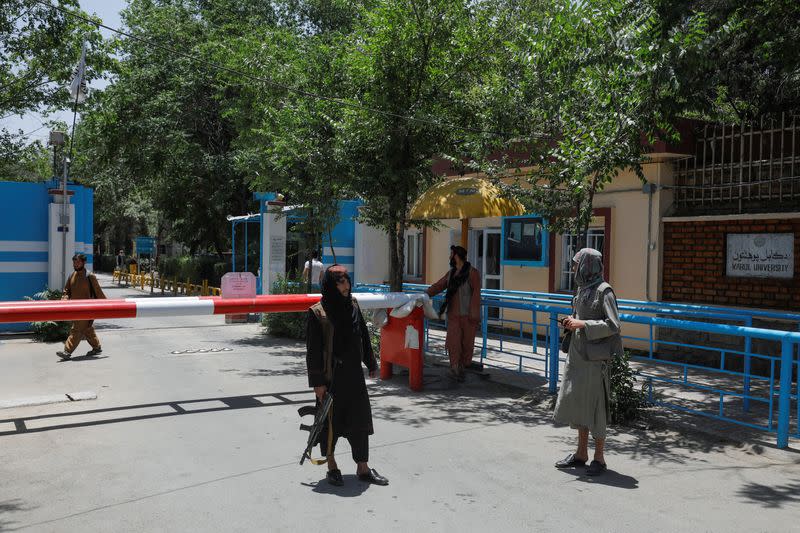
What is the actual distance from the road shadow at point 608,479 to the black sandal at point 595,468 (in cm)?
3

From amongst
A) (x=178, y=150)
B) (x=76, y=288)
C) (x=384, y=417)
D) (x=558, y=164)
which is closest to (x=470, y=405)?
(x=384, y=417)

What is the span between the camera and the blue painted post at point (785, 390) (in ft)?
20.4

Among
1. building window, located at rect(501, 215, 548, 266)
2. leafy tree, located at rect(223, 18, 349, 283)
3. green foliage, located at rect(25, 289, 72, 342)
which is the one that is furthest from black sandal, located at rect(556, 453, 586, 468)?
green foliage, located at rect(25, 289, 72, 342)

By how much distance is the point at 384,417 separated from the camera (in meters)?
7.74

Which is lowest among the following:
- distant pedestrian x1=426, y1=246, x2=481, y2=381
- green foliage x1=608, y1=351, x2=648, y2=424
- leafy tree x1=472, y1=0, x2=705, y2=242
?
green foliage x1=608, y1=351, x2=648, y2=424

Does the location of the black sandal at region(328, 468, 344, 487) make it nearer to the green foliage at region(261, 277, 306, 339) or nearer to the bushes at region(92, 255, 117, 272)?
the green foliage at region(261, 277, 306, 339)

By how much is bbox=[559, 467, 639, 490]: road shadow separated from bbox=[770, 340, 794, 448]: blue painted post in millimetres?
1663

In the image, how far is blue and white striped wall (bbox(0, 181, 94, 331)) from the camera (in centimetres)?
1506

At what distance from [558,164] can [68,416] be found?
20.0 feet

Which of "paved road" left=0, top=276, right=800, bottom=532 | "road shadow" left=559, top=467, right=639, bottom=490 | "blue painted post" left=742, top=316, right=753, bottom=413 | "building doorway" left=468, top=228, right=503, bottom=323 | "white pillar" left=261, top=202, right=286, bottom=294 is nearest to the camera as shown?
"paved road" left=0, top=276, right=800, bottom=532

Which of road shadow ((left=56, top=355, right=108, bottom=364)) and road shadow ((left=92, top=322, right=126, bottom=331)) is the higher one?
road shadow ((left=92, top=322, right=126, bottom=331))

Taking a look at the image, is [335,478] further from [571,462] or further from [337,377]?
[571,462]

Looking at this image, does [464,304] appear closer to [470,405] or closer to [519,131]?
[470,405]

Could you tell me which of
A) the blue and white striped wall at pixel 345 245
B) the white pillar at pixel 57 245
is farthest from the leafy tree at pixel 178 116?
the white pillar at pixel 57 245
